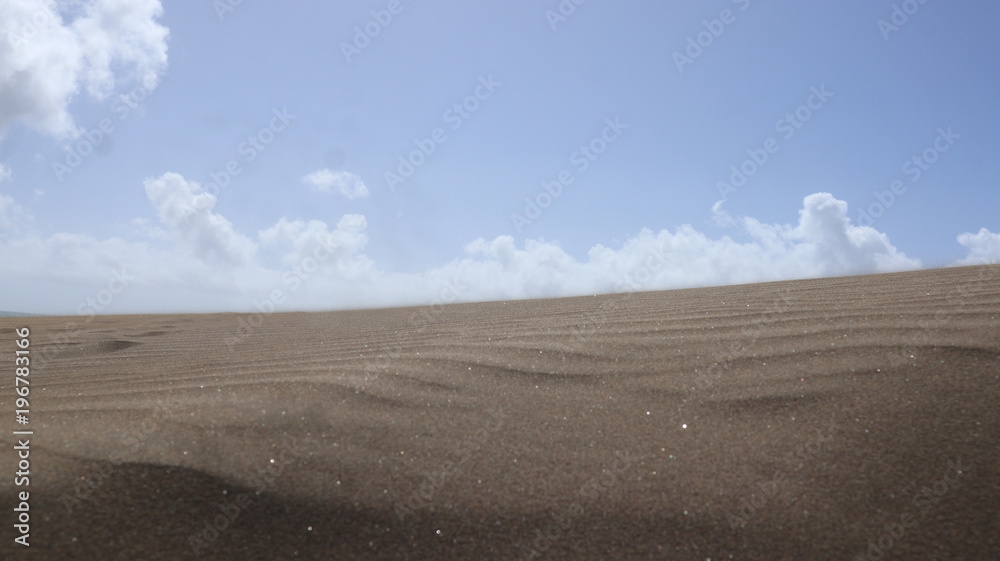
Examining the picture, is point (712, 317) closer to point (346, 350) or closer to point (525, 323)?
point (525, 323)

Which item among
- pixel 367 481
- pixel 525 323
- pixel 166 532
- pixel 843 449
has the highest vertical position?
pixel 525 323

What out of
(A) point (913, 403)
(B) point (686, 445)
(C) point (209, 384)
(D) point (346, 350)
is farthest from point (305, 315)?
(A) point (913, 403)

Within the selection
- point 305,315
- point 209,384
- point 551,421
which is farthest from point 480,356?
point 305,315

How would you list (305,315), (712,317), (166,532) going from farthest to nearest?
(305,315) → (712,317) → (166,532)

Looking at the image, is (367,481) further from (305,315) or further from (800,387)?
(305,315)

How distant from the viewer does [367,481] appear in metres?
1.82

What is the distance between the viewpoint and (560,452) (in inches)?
76.2

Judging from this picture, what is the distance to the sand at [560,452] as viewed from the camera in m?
1.64

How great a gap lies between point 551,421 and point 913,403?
1.24 m

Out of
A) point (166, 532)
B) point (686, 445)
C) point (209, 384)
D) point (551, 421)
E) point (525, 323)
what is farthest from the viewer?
point (525, 323)

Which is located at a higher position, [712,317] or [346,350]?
[712,317]

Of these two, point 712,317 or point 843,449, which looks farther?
point 712,317

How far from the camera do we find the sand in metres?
1.64

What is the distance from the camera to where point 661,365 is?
2508 millimetres
